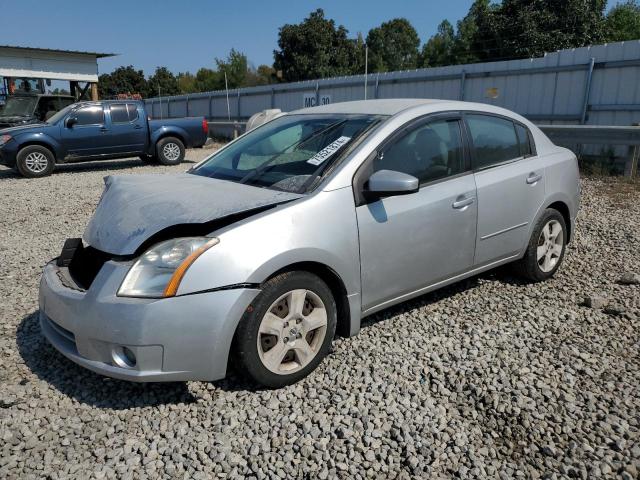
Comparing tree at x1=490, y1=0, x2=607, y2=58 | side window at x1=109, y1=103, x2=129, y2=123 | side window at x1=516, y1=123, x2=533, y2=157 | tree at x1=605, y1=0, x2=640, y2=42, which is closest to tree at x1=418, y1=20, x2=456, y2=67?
tree at x1=605, y1=0, x2=640, y2=42

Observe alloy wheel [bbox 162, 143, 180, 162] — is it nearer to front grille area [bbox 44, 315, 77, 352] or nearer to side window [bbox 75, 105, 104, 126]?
side window [bbox 75, 105, 104, 126]

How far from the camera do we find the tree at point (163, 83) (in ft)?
235

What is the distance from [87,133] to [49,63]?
16.4m

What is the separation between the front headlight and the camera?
2586mm

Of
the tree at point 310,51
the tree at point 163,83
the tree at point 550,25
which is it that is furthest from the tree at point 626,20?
the tree at point 163,83

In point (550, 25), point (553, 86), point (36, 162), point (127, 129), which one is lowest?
point (36, 162)

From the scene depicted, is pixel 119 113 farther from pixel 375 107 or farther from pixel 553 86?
pixel 375 107

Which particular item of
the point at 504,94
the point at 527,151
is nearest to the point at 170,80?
the point at 504,94

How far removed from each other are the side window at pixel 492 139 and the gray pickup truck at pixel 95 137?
11.0 meters

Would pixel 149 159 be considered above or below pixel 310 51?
below

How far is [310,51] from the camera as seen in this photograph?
1917 inches

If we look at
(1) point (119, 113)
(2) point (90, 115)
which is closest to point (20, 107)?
(2) point (90, 115)

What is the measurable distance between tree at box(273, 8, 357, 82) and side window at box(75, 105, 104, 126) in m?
37.4

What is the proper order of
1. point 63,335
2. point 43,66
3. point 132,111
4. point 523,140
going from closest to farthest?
point 63,335 < point 523,140 < point 132,111 < point 43,66
